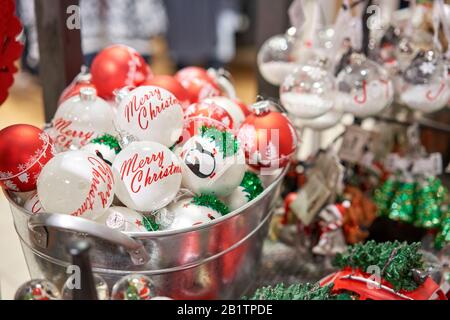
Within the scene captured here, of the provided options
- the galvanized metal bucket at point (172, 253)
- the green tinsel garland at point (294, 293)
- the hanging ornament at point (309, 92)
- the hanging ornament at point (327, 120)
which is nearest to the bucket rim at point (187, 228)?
the galvanized metal bucket at point (172, 253)

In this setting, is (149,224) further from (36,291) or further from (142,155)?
(36,291)

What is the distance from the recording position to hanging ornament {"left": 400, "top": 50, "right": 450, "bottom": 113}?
1.20 m

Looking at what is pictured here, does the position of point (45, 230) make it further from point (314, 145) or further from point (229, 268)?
point (314, 145)

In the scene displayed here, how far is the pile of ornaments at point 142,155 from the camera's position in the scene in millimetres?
824

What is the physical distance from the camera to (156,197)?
0.88 metres

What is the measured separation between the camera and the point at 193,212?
90 centimetres

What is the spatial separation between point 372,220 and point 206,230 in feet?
2.01

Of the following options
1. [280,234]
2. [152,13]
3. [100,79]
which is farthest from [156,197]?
[152,13]

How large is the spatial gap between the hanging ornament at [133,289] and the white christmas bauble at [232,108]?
465mm

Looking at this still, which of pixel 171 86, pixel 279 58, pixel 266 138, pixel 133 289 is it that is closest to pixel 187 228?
pixel 133 289

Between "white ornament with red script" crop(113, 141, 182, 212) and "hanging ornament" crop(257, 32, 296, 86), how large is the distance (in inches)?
21.8

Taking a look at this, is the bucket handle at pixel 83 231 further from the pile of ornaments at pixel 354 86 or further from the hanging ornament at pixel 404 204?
the hanging ornament at pixel 404 204

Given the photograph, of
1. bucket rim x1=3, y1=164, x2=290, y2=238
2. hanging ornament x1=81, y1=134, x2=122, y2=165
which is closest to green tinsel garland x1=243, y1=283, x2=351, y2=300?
bucket rim x1=3, y1=164, x2=290, y2=238

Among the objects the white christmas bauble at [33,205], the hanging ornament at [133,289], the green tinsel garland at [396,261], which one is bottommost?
the green tinsel garland at [396,261]
